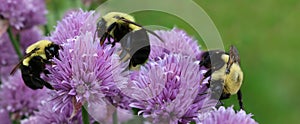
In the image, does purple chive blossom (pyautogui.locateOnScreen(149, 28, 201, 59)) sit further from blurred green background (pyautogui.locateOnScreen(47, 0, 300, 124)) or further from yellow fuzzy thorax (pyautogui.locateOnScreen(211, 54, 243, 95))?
blurred green background (pyautogui.locateOnScreen(47, 0, 300, 124))

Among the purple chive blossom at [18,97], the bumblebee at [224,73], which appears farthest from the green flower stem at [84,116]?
the purple chive blossom at [18,97]

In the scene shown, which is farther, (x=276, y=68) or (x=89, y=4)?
(x=276, y=68)

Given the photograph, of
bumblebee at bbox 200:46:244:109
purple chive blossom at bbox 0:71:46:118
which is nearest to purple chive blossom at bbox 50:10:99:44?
bumblebee at bbox 200:46:244:109

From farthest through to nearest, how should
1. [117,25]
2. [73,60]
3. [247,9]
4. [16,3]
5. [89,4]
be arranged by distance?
[247,9] < [89,4] < [16,3] < [117,25] < [73,60]

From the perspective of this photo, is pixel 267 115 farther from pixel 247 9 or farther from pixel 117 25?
pixel 117 25

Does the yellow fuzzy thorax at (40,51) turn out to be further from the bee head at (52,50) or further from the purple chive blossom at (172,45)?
the purple chive blossom at (172,45)

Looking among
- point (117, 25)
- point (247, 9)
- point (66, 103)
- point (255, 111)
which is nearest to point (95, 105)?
point (66, 103)
